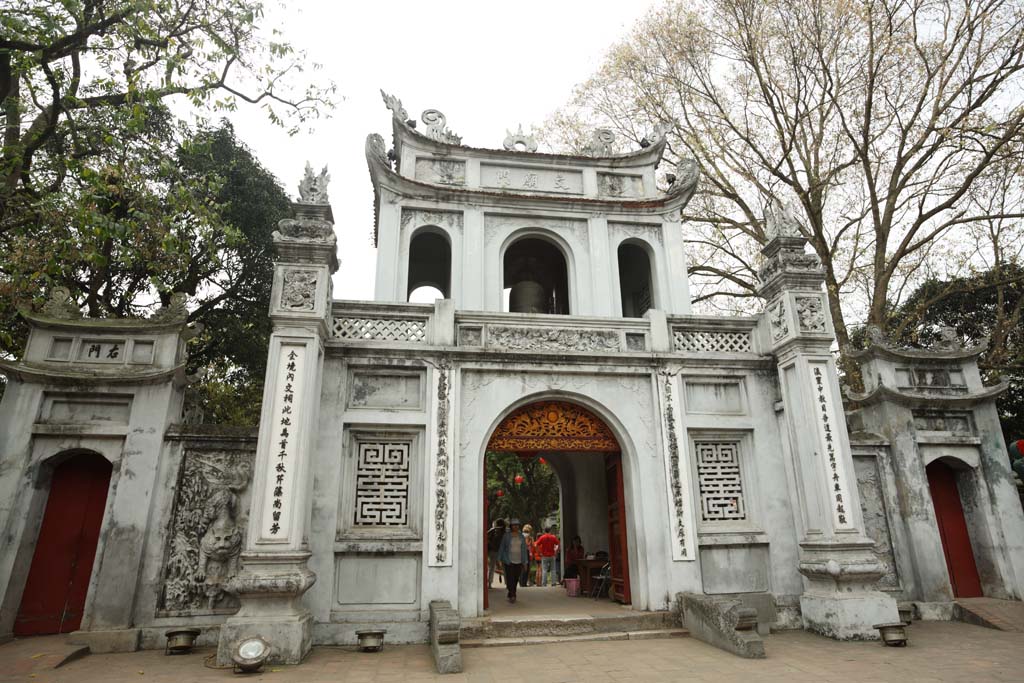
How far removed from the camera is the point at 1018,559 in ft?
27.7

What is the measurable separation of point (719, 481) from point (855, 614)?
83.6 inches

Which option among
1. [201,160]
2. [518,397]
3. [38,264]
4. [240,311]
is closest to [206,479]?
[38,264]

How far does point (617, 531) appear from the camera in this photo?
895cm

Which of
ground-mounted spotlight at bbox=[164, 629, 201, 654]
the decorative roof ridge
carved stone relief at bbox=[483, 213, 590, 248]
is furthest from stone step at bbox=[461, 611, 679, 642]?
carved stone relief at bbox=[483, 213, 590, 248]

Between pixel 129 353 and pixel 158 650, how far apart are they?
362 cm

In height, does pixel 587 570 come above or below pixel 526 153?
below

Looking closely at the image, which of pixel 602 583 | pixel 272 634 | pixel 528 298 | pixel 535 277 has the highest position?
pixel 535 277

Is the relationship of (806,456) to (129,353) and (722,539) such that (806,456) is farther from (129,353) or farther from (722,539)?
(129,353)

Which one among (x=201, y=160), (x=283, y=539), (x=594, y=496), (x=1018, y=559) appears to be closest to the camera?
(x=283, y=539)

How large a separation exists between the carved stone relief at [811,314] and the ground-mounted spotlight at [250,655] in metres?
7.42

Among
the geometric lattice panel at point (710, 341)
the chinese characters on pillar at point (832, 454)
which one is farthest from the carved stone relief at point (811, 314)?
the geometric lattice panel at point (710, 341)

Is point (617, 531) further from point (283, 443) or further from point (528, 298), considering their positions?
point (283, 443)

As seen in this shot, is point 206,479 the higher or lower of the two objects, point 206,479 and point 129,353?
the lower

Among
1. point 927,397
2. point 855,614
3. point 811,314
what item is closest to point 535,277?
point 811,314
